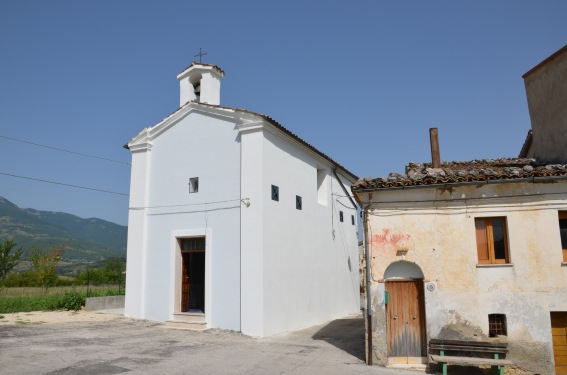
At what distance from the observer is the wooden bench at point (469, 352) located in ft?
29.9

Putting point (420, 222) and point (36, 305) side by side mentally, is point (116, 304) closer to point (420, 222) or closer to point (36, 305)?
point (36, 305)

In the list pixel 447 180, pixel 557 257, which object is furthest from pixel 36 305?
pixel 557 257

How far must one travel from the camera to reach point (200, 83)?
17.5 metres

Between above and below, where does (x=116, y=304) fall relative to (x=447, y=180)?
below

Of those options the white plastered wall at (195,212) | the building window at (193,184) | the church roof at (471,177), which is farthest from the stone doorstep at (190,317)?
the church roof at (471,177)

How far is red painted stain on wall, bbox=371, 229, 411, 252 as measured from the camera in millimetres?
10594

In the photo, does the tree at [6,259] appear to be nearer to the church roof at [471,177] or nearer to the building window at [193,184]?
the building window at [193,184]

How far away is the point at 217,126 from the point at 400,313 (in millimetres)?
9461

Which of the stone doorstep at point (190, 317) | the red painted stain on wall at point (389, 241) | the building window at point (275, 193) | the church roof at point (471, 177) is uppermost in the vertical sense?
the building window at point (275, 193)

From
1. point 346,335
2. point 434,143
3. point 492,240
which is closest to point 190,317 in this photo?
point 346,335

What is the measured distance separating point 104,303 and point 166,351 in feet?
35.1

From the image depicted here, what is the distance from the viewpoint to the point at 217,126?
51.9ft

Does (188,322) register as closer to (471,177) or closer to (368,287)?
(368,287)

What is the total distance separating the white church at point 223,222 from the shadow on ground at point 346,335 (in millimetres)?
1030
